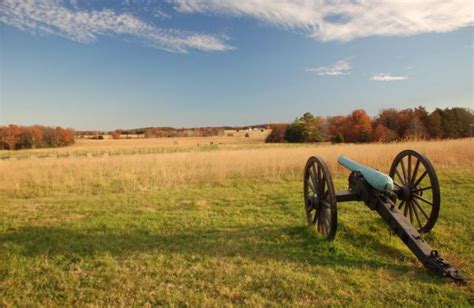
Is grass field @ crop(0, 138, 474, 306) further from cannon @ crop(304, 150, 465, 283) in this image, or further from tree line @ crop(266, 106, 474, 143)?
tree line @ crop(266, 106, 474, 143)

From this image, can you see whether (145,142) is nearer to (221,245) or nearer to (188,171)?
(188,171)

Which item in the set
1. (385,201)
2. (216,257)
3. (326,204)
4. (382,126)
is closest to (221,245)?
(216,257)

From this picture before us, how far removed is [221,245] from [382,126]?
40397mm

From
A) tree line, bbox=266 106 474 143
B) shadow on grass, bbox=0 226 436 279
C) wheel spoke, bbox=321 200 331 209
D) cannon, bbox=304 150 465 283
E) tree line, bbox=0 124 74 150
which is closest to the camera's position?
cannon, bbox=304 150 465 283

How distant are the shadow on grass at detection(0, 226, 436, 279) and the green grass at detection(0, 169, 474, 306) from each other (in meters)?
0.02

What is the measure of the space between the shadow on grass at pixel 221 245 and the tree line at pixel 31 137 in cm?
5854

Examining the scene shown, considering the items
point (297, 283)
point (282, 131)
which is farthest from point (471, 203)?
point (282, 131)

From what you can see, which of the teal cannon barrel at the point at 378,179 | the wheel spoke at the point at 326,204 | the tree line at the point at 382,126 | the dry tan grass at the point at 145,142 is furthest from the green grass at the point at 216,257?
the dry tan grass at the point at 145,142

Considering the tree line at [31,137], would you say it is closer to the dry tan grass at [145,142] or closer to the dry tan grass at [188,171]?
the dry tan grass at [145,142]

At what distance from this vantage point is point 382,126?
130ft

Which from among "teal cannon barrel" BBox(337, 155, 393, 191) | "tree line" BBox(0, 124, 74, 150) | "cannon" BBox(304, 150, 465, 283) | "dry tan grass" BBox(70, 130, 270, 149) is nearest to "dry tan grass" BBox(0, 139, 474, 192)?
"cannon" BBox(304, 150, 465, 283)

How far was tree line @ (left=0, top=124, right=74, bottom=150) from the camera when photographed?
5228cm

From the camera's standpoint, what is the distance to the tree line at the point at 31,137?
52281mm

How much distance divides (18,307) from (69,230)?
8.28ft
